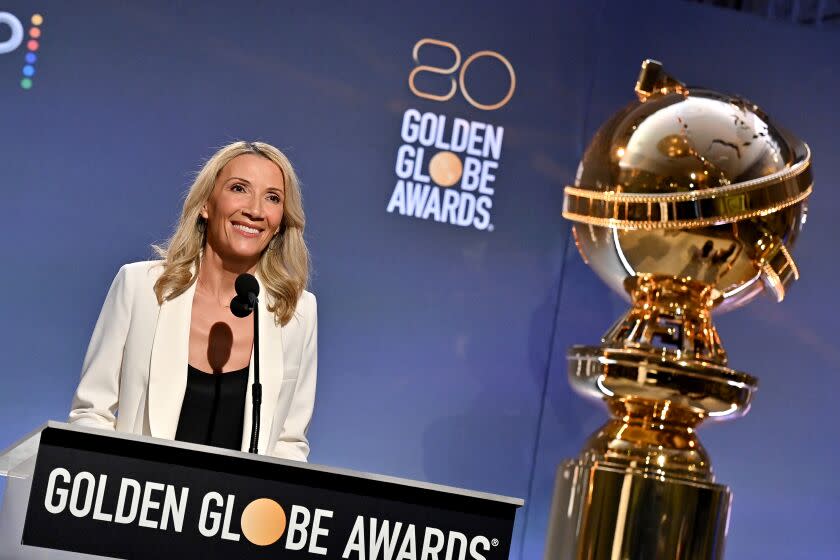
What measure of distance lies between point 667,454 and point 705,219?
0.34 metres

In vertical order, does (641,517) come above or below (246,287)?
below

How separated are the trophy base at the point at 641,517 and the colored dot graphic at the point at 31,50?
3.12 m

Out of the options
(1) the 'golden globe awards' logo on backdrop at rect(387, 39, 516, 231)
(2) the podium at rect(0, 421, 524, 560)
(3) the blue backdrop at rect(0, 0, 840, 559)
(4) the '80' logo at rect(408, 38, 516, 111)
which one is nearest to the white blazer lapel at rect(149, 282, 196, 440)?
(2) the podium at rect(0, 421, 524, 560)

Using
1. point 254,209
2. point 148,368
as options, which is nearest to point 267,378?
point 148,368

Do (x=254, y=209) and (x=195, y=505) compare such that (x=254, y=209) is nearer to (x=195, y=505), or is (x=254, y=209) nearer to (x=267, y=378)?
(x=267, y=378)

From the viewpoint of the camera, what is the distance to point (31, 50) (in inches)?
160

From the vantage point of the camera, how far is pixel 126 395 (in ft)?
7.28

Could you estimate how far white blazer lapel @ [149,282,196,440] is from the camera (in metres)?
2.19

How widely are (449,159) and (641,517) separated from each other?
9.63 feet

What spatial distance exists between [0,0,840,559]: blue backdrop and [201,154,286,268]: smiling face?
1824 millimetres

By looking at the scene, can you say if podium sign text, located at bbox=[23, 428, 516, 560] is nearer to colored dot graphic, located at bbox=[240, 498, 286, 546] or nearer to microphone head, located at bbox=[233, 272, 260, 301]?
colored dot graphic, located at bbox=[240, 498, 286, 546]

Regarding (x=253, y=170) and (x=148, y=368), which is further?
(x=253, y=170)

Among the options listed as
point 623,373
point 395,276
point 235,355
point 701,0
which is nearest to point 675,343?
point 623,373

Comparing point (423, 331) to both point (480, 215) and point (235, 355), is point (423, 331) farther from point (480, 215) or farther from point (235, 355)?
point (235, 355)
